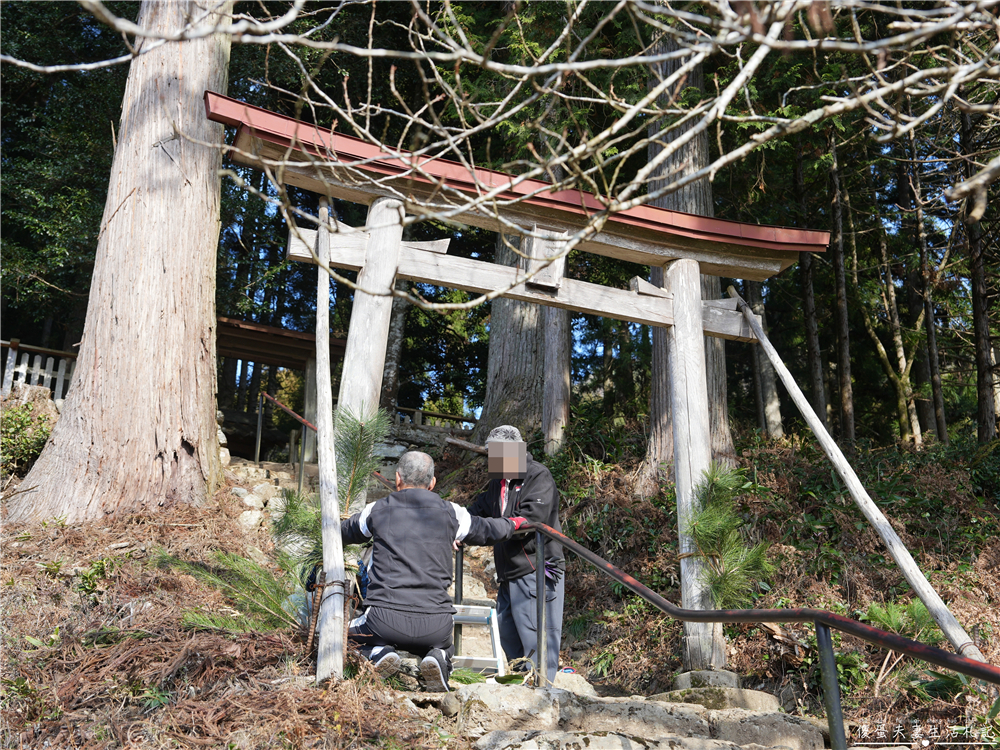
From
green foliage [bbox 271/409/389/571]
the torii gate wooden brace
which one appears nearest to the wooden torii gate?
the torii gate wooden brace

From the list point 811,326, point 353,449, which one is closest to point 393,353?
point 811,326

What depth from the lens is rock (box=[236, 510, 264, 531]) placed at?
22.9 ft

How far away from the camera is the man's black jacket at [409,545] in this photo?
3.84 meters

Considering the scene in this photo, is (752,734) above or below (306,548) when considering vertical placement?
below

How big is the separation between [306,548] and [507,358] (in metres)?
7.76

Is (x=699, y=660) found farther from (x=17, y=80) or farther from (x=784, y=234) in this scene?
(x=17, y=80)

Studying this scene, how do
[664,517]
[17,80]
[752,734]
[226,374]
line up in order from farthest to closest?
[226,374] < [17,80] < [664,517] < [752,734]

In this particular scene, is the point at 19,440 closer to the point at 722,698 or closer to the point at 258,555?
the point at 258,555

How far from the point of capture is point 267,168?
8.75ft

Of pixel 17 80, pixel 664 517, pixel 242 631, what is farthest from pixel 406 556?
pixel 17 80

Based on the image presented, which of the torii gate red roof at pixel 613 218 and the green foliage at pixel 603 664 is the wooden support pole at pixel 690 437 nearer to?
the torii gate red roof at pixel 613 218

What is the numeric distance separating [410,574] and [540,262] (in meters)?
1.94

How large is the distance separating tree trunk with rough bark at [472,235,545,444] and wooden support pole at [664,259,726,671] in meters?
5.28

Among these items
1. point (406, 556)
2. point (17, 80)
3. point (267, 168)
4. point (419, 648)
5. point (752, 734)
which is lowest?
point (752, 734)
